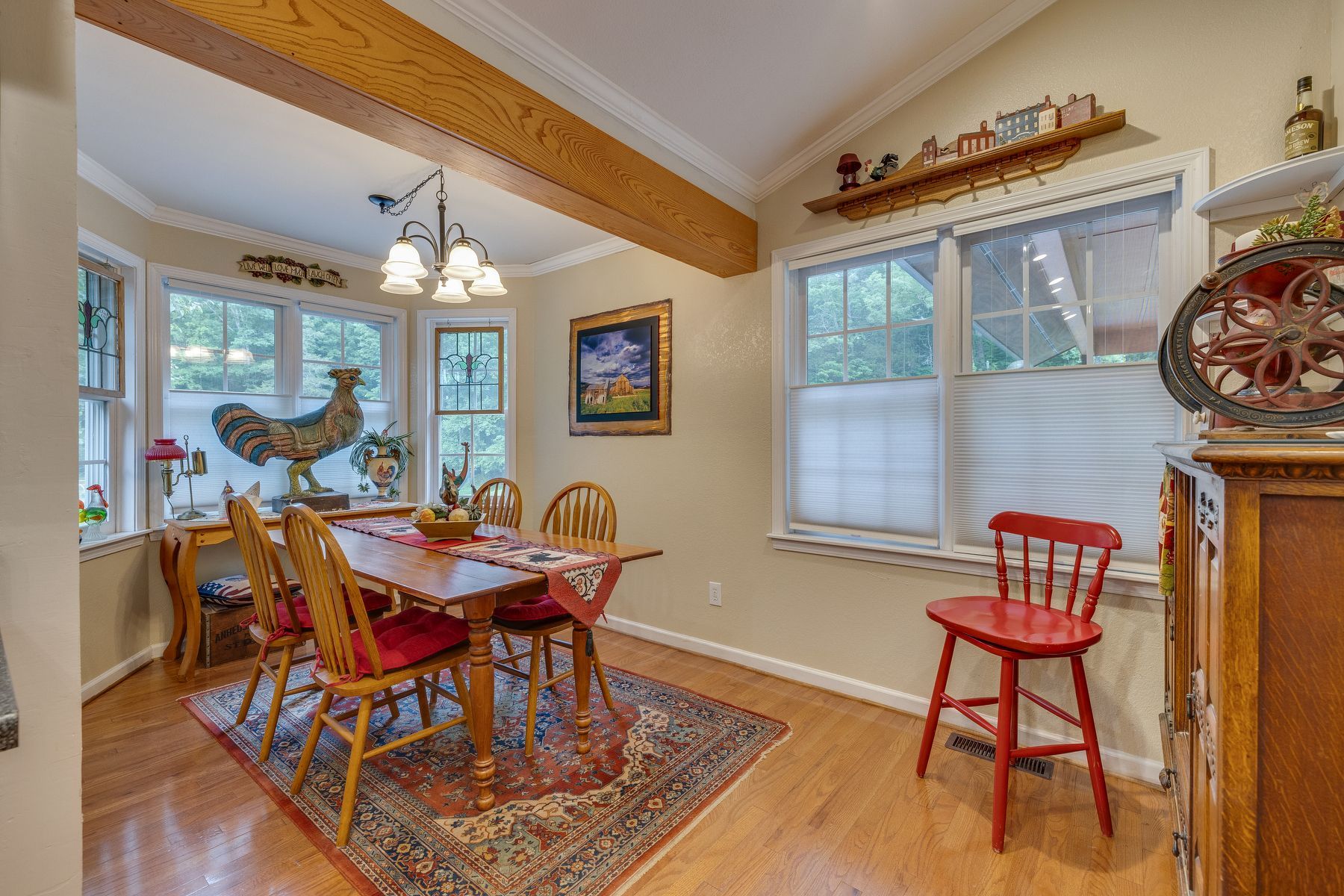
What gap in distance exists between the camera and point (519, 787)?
1956mm

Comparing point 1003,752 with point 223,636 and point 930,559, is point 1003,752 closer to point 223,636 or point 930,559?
point 930,559

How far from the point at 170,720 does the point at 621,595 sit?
219 centimetres

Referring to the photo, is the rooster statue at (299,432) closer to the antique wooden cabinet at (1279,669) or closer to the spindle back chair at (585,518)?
the spindle back chair at (585,518)

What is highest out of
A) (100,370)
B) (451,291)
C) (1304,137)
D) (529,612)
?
(1304,137)

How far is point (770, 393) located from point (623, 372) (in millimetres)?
1072

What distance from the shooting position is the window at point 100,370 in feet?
9.02

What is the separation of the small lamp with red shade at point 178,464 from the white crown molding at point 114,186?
122 centimetres

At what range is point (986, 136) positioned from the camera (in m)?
2.28

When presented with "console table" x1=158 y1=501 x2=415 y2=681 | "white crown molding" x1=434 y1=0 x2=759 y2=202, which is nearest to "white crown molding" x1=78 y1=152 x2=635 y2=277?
"white crown molding" x1=434 y1=0 x2=759 y2=202

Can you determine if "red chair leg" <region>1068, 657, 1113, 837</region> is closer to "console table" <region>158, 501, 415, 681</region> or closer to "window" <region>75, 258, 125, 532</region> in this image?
"console table" <region>158, 501, 415, 681</region>

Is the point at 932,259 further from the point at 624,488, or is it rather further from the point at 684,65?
the point at 624,488

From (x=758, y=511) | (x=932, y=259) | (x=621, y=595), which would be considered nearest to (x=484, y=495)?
(x=621, y=595)

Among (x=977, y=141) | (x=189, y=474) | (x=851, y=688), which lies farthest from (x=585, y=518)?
(x=977, y=141)

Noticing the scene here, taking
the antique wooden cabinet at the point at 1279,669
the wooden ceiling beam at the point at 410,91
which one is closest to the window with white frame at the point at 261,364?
the wooden ceiling beam at the point at 410,91
